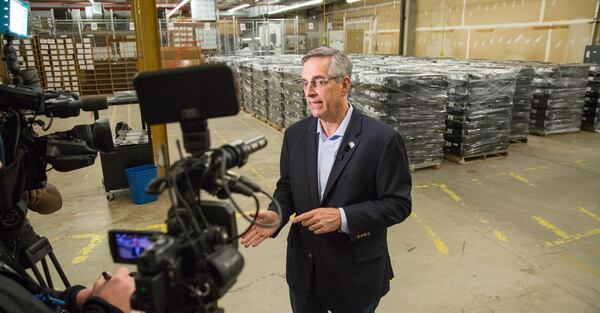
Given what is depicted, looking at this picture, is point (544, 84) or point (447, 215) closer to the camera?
point (447, 215)

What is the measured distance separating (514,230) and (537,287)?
45.1 inches

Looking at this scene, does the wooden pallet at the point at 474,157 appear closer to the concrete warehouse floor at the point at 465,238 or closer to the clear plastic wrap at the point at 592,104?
the concrete warehouse floor at the point at 465,238

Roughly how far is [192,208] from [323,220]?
87cm

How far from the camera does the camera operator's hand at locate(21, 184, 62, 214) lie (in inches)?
103

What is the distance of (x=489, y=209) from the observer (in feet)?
16.9

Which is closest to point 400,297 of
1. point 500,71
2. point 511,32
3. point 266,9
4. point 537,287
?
point 537,287

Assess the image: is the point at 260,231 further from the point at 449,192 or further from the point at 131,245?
the point at 449,192

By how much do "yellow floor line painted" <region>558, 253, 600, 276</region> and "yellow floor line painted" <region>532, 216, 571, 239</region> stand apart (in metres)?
0.48

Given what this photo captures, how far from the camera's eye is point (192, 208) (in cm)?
105

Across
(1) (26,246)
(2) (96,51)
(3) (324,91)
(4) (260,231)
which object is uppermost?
(2) (96,51)

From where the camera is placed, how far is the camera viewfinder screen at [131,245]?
43.4 inches

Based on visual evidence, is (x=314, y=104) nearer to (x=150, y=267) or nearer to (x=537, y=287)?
(x=150, y=267)

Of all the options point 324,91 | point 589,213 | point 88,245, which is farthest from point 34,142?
point 589,213

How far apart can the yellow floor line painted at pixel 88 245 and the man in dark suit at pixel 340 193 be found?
9.65ft
